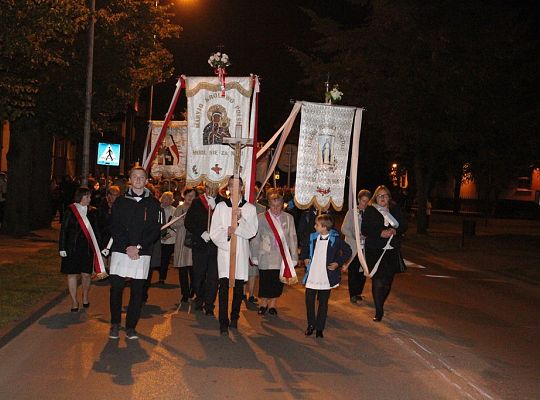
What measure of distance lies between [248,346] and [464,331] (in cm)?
330

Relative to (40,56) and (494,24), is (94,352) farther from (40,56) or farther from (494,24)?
(494,24)

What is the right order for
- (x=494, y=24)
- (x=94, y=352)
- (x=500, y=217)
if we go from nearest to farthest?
1. (x=94, y=352)
2. (x=494, y=24)
3. (x=500, y=217)

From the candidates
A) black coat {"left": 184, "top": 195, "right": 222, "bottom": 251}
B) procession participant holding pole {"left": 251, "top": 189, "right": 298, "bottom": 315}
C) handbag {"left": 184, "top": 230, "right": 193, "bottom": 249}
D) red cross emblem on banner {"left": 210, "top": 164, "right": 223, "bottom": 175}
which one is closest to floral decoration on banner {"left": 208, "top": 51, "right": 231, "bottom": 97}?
red cross emblem on banner {"left": 210, "top": 164, "right": 223, "bottom": 175}

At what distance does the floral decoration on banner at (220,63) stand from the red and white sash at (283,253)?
1.87 metres

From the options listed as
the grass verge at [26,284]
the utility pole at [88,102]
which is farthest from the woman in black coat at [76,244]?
the utility pole at [88,102]

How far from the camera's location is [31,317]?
35.2ft

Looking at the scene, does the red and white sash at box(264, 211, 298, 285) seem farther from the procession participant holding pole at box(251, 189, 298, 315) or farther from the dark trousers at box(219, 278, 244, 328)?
the dark trousers at box(219, 278, 244, 328)

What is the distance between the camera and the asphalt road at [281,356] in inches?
295

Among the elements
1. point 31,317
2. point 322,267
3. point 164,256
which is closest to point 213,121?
point 322,267

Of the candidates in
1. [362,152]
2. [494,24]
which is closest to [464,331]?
[494,24]

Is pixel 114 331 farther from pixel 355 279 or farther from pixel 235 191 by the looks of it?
pixel 355 279

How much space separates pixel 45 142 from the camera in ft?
83.7

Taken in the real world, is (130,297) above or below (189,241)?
below

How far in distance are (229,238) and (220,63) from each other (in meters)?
2.51
